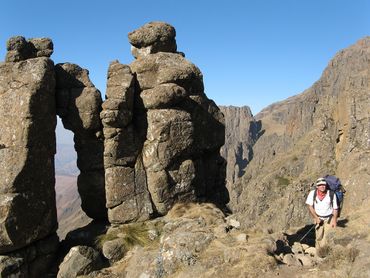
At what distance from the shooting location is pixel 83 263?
2280cm

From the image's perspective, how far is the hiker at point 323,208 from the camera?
20562 mm

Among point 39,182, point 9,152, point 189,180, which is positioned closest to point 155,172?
point 189,180

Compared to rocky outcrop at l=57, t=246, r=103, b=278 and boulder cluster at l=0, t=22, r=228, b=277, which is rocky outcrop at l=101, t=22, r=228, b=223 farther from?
rocky outcrop at l=57, t=246, r=103, b=278

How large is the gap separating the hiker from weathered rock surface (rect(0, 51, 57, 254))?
51.6 ft

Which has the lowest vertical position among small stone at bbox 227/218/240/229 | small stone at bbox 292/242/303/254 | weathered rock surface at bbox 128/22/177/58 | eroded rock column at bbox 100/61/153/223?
small stone at bbox 292/242/303/254

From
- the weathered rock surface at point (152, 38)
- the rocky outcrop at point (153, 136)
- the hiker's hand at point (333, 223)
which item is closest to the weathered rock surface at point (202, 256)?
the hiker's hand at point (333, 223)

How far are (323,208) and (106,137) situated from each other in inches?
575

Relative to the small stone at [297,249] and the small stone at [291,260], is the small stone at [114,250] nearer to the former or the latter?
the small stone at [297,249]

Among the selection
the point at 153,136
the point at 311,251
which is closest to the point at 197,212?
the point at 153,136

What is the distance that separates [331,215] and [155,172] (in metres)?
12.0

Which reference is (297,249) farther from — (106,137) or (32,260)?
(32,260)

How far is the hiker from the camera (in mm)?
20562

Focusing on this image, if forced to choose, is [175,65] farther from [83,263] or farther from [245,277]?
[245,277]

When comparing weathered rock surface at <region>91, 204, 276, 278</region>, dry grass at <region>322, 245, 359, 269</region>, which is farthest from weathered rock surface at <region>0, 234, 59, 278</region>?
dry grass at <region>322, 245, 359, 269</region>
